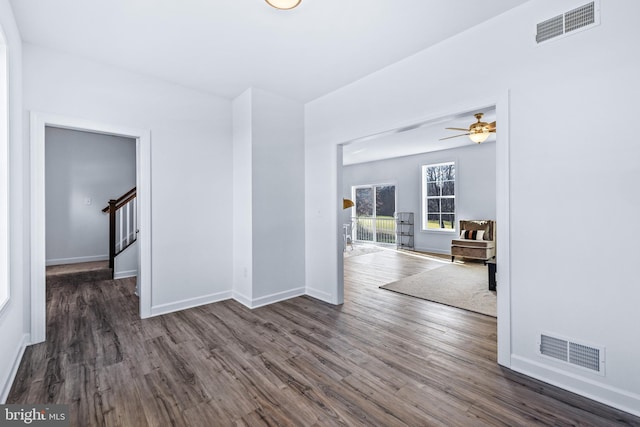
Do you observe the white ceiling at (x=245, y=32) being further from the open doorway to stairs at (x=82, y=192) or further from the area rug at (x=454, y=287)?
the open doorway to stairs at (x=82, y=192)

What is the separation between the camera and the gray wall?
239 inches

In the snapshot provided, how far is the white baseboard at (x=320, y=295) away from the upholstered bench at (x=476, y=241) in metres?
4.01

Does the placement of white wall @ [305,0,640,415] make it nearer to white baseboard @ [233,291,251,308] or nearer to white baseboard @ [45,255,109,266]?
white baseboard @ [233,291,251,308]

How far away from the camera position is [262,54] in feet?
9.39

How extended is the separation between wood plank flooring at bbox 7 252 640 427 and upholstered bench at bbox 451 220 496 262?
3.29m

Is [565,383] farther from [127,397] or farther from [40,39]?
[40,39]

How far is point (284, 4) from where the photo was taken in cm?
205

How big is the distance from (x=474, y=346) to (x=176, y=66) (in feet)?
13.2

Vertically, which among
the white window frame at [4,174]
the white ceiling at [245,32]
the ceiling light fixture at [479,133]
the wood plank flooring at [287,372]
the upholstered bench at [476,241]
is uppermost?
the white ceiling at [245,32]

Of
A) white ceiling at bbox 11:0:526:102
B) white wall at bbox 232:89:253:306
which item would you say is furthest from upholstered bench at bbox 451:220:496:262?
white wall at bbox 232:89:253:306

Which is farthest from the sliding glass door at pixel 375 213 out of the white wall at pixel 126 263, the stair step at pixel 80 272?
the stair step at pixel 80 272

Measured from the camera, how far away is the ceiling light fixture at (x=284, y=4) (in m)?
2.02

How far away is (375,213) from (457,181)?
2886 millimetres

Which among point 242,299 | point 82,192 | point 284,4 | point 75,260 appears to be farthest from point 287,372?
point 82,192
